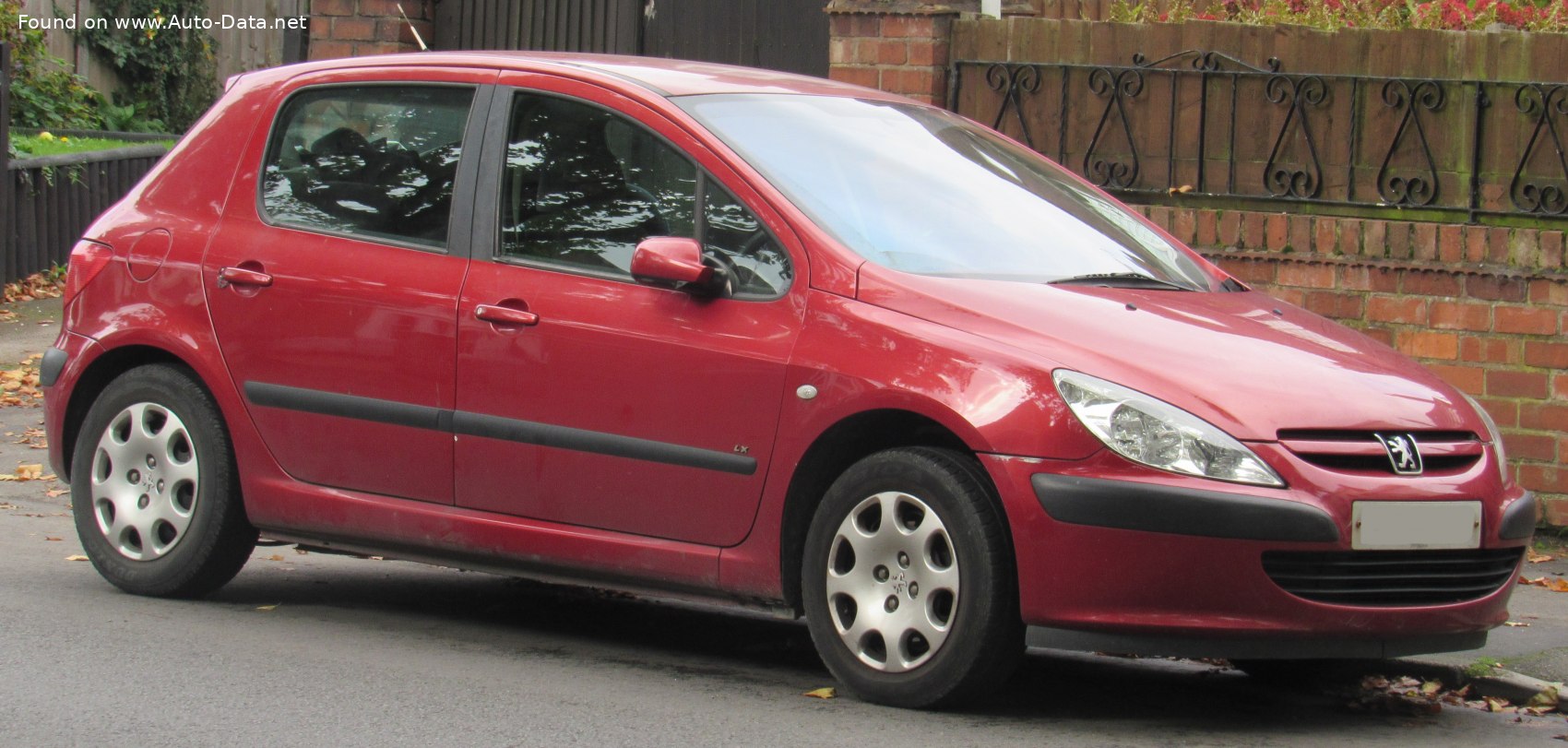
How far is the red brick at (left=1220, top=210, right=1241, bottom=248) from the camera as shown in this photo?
912cm

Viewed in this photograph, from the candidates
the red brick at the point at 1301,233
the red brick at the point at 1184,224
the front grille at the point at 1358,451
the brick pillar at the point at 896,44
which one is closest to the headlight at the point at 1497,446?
the front grille at the point at 1358,451

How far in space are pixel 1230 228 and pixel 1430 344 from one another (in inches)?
38.6

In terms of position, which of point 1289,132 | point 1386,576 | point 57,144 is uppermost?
point 1289,132

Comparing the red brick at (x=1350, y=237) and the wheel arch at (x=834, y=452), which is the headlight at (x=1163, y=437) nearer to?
the wheel arch at (x=834, y=452)

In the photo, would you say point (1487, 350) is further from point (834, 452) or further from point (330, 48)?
point (330, 48)

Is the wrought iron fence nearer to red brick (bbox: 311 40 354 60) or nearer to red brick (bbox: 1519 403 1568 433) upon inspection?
red brick (bbox: 1519 403 1568 433)

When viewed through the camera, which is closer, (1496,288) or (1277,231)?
(1496,288)

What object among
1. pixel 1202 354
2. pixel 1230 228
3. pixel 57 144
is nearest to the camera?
pixel 1202 354

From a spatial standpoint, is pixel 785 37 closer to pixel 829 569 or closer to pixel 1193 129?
pixel 1193 129

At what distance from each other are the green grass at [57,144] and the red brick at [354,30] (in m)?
5.03

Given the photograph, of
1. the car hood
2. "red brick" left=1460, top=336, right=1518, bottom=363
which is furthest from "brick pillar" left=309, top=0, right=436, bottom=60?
the car hood

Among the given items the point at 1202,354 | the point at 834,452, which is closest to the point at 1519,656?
the point at 1202,354

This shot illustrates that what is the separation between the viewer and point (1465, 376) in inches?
341

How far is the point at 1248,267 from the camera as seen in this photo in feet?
29.8
